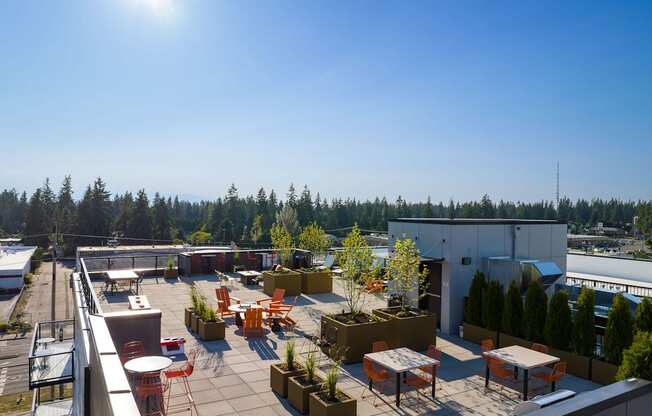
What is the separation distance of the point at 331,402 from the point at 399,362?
165 centimetres

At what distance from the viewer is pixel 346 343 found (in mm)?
9188

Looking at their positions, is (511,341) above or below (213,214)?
below

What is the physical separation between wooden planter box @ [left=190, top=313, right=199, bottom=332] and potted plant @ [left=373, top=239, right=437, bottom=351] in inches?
166

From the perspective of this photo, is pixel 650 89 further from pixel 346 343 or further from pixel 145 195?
pixel 145 195

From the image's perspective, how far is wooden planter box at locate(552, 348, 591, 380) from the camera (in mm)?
8688

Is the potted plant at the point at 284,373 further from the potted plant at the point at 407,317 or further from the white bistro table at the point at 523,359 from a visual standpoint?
the white bistro table at the point at 523,359

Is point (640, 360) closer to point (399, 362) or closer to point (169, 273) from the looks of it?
point (399, 362)

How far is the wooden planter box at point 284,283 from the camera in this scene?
606 inches

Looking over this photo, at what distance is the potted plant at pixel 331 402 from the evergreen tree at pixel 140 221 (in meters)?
67.1

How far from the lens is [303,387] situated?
22.1ft

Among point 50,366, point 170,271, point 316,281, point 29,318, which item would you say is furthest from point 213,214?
point 50,366

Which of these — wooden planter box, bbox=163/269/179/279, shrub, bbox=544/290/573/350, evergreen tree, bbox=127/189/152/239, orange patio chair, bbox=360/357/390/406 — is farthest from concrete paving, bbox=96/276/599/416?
evergreen tree, bbox=127/189/152/239

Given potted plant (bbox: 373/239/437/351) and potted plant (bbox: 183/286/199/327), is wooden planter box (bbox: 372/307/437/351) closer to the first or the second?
potted plant (bbox: 373/239/437/351)

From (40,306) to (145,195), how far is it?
28008 millimetres
